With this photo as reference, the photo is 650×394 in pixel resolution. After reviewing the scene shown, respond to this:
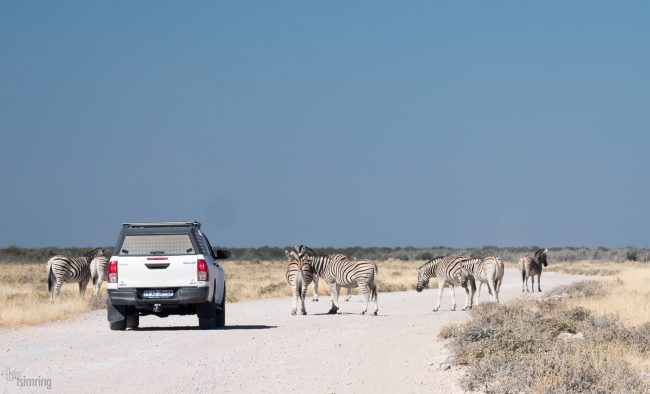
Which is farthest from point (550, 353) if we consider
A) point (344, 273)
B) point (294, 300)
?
point (344, 273)

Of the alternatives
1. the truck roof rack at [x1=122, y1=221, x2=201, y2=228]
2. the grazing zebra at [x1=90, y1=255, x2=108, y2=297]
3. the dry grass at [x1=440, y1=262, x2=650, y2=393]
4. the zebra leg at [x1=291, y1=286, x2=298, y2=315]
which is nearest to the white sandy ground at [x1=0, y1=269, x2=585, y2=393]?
the dry grass at [x1=440, y1=262, x2=650, y2=393]

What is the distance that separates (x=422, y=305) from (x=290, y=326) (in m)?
11.9

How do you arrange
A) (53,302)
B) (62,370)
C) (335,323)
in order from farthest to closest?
(53,302)
(335,323)
(62,370)

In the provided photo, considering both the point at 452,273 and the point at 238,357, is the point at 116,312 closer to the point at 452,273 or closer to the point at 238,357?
the point at 238,357

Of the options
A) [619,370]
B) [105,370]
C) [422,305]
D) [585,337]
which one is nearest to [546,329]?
[585,337]

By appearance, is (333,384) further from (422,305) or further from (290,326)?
(422,305)

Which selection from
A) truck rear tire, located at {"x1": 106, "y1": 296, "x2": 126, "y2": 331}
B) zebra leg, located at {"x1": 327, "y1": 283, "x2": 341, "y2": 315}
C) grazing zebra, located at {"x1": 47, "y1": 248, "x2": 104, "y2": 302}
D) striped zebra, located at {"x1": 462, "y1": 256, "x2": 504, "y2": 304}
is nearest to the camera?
truck rear tire, located at {"x1": 106, "y1": 296, "x2": 126, "y2": 331}

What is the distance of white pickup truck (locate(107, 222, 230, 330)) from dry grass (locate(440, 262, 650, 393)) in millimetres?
5388

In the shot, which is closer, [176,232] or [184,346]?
[184,346]

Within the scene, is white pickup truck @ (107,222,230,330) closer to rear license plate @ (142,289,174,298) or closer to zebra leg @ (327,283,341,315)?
rear license plate @ (142,289,174,298)

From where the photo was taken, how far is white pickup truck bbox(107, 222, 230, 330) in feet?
70.8

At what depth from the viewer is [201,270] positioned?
2162 cm

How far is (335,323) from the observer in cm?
2392

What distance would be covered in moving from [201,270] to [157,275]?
2.80 feet
